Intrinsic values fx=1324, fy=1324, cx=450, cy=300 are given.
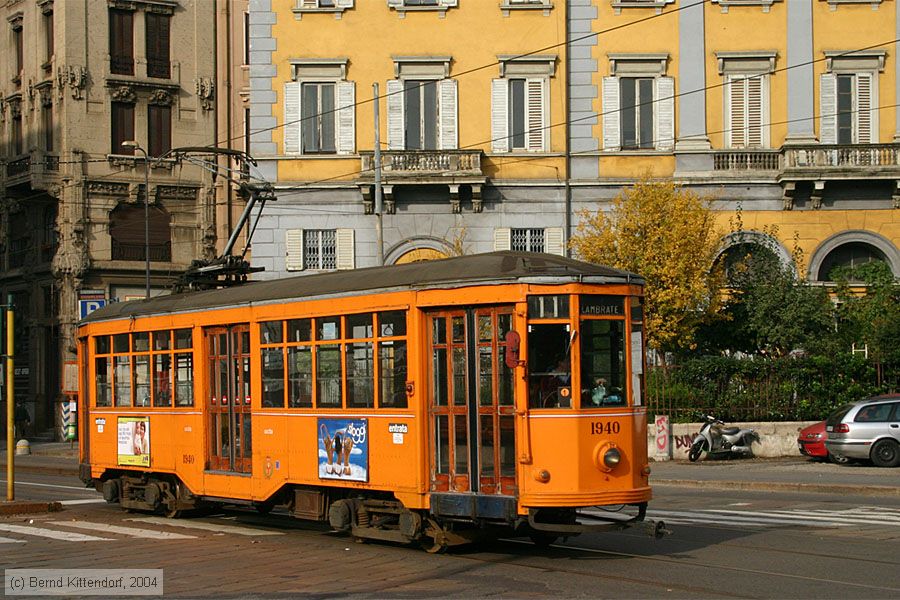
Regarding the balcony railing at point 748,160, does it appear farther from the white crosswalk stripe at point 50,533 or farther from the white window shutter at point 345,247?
the white crosswalk stripe at point 50,533

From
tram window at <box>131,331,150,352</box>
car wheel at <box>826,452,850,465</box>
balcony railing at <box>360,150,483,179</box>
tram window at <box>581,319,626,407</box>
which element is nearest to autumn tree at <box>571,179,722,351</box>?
balcony railing at <box>360,150,483,179</box>

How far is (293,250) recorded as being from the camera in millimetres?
35188

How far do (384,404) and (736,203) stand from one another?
22580mm

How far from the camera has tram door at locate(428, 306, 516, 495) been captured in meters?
12.7

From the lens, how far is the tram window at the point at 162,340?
58.1 ft

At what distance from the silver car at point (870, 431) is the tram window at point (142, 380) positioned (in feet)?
47.4

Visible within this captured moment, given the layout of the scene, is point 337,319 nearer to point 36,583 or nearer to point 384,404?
point 384,404

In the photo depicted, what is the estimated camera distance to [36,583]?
11969mm

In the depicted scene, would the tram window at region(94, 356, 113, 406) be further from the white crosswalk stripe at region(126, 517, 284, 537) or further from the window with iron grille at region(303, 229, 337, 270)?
the window with iron grille at region(303, 229, 337, 270)

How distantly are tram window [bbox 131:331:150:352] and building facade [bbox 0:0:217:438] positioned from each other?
30277mm

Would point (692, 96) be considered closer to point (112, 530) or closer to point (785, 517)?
point (785, 517)

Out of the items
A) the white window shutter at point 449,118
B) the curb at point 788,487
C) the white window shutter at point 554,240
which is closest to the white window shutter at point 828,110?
the white window shutter at point 554,240

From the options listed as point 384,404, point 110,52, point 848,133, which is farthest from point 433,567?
point 110,52

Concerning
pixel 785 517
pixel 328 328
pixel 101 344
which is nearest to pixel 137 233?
pixel 101 344
